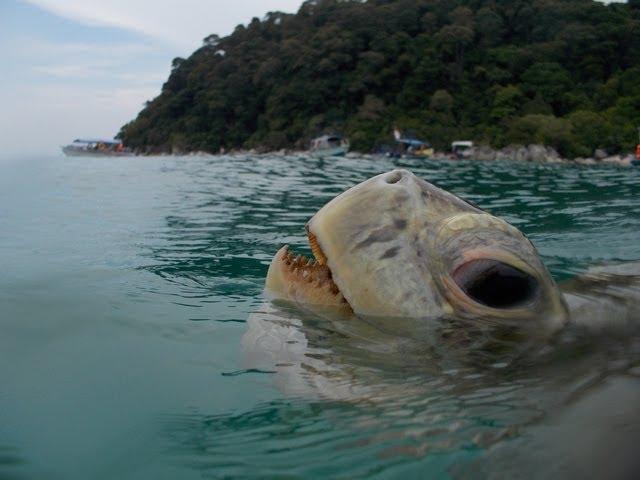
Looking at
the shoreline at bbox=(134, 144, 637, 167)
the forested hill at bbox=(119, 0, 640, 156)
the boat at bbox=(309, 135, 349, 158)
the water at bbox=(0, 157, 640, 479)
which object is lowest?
the water at bbox=(0, 157, 640, 479)

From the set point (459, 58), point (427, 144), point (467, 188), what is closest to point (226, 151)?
→ point (459, 58)

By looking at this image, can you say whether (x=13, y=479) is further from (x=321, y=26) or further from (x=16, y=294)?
(x=321, y=26)

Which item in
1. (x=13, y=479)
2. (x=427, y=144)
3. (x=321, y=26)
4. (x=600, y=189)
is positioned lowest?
(x=13, y=479)

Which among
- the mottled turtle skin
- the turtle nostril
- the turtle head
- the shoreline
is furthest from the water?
the shoreline

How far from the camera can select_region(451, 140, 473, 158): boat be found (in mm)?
41156

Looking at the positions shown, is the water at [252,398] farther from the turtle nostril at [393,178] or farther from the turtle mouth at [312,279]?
the turtle nostril at [393,178]

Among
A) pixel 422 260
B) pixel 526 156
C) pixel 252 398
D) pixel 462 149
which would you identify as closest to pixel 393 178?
pixel 422 260

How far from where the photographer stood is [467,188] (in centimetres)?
1452

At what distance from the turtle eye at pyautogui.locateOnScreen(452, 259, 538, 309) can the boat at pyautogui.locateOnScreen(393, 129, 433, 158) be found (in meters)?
39.8

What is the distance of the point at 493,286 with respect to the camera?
2.30 m

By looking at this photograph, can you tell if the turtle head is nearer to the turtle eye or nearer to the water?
the turtle eye

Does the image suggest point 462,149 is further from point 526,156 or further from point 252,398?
point 252,398

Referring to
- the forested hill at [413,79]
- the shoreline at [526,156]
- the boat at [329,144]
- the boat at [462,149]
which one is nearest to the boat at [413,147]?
the shoreline at [526,156]

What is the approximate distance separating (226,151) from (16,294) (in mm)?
71452
